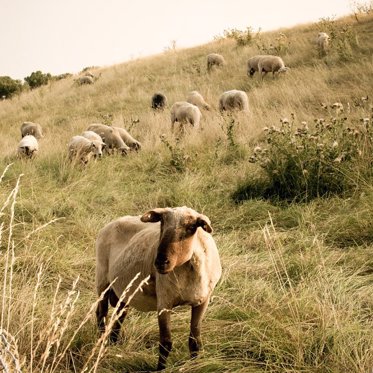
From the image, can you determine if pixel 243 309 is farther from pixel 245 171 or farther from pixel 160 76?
pixel 160 76

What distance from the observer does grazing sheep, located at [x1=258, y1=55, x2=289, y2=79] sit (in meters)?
16.5

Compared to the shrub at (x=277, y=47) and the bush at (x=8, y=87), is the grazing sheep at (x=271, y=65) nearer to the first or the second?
the shrub at (x=277, y=47)

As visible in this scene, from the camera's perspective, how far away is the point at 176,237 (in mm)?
2354

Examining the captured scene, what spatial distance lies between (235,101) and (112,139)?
12.4 ft

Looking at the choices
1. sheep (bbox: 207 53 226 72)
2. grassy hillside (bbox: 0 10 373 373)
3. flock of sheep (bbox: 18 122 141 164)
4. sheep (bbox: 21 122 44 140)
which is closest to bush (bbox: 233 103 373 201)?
grassy hillside (bbox: 0 10 373 373)

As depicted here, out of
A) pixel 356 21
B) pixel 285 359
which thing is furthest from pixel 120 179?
pixel 356 21

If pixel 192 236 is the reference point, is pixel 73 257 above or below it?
below

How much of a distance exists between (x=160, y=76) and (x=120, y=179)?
48.4ft

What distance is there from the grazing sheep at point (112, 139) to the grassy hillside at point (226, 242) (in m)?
0.45

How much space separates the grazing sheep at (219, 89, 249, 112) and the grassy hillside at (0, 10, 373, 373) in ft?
1.66

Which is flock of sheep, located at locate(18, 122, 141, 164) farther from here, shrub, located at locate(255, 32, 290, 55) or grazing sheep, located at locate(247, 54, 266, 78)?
shrub, located at locate(255, 32, 290, 55)

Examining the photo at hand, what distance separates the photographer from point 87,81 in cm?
2538

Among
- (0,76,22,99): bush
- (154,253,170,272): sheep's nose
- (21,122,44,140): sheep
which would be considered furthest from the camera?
(0,76,22,99): bush

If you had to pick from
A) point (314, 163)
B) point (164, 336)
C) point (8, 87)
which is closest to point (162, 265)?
point (164, 336)
